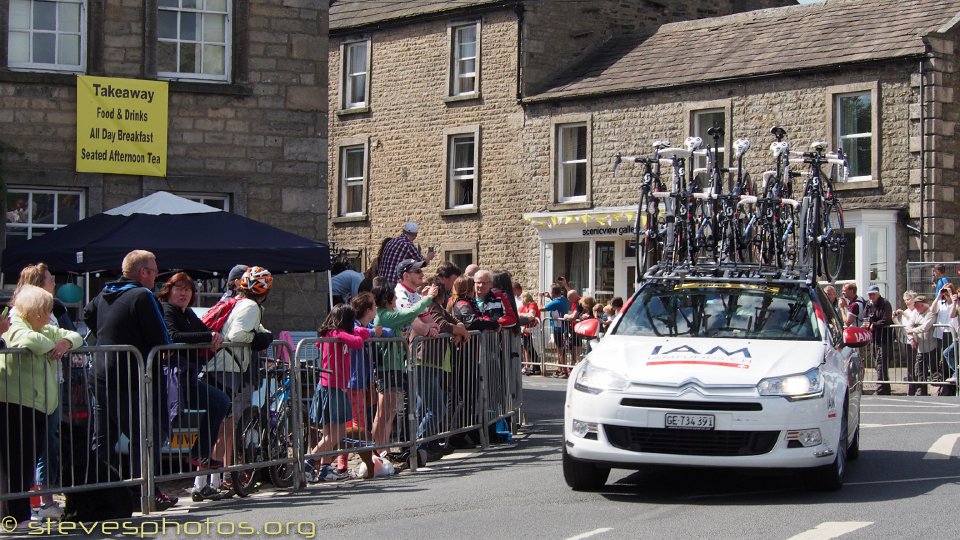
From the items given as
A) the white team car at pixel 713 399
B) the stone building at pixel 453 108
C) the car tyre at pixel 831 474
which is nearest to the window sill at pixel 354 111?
the stone building at pixel 453 108

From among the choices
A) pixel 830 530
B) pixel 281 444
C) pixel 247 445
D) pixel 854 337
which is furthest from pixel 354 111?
pixel 830 530

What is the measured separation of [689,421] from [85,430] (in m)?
4.07

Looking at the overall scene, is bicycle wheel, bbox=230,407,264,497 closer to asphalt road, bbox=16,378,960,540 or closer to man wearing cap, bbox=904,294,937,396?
asphalt road, bbox=16,378,960,540

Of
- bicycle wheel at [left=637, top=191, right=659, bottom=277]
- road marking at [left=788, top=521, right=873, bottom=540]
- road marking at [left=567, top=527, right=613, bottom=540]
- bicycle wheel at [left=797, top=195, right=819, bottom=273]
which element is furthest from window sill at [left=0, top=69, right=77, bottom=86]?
road marking at [left=788, top=521, right=873, bottom=540]

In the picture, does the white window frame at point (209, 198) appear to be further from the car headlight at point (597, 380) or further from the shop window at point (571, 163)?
the shop window at point (571, 163)

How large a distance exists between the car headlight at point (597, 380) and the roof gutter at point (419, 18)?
2786 centimetres

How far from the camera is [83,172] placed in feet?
64.6

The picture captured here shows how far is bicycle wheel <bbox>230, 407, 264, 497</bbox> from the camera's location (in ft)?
36.8

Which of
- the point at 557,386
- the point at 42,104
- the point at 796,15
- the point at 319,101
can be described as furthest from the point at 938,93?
the point at 42,104

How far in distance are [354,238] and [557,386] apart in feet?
59.6

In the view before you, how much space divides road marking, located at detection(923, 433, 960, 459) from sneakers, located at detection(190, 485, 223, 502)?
6186 millimetres

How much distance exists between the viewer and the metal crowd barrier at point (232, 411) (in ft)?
32.8

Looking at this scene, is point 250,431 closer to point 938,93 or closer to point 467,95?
point 938,93

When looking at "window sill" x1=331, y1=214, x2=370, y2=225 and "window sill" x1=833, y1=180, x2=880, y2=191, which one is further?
"window sill" x1=331, y1=214, x2=370, y2=225
